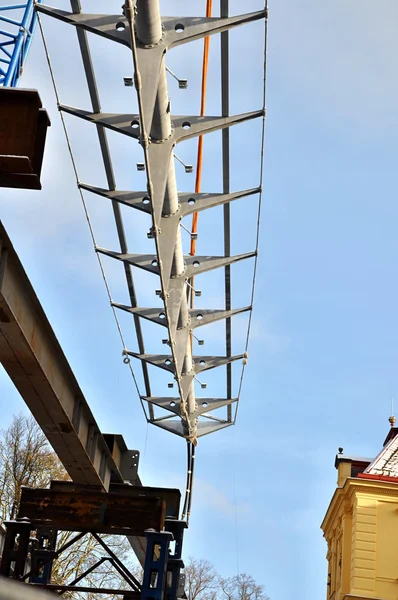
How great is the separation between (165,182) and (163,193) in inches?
8.4

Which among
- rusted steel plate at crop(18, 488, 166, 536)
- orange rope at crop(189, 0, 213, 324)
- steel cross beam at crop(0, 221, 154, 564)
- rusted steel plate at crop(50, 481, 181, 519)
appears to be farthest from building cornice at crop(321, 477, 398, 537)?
rusted steel plate at crop(18, 488, 166, 536)

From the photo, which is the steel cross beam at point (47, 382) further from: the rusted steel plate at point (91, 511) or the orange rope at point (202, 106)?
the orange rope at point (202, 106)

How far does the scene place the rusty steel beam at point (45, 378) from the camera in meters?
9.69

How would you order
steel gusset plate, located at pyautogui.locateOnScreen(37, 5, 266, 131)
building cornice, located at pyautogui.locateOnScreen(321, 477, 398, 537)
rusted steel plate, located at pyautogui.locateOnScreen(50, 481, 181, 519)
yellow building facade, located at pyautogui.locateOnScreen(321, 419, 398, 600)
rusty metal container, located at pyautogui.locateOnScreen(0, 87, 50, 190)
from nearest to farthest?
rusty metal container, located at pyautogui.locateOnScreen(0, 87, 50, 190), steel gusset plate, located at pyautogui.locateOnScreen(37, 5, 266, 131), rusted steel plate, located at pyautogui.locateOnScreen(50, 481, 181, 519), yellow building facade, located at pyautogui.locateOnScreen(321, 419, 398, 600), building cornice, located at pyautogui.locateOnScreen(321, 477, 398, 537)

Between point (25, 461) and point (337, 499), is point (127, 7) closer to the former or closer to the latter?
point (337, 499)

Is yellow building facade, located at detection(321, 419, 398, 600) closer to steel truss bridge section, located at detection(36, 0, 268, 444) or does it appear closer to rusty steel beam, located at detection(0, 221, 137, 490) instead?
steel truss bridge section, located at detection(36, 0, 268, 444)

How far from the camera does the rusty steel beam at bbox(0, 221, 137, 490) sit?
9.69 meters

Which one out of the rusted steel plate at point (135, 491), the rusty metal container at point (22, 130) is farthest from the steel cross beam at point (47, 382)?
the rusty metal container at point (22, 130)

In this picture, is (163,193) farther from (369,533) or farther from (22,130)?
(369,533)

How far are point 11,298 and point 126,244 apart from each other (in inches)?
348

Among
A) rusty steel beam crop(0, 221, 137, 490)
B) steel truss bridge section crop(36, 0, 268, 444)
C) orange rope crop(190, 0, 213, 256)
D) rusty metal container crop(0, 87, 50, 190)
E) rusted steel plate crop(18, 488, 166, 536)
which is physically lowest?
rusted steel plate crop(18, 488, 166, 536)

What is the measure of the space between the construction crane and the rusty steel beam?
93 mm

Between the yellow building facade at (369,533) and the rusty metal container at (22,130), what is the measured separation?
23.7 meters

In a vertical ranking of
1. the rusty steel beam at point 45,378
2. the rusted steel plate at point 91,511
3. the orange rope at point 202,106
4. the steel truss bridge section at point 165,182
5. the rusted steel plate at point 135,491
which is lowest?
the rusted steel plate at point 91,511
